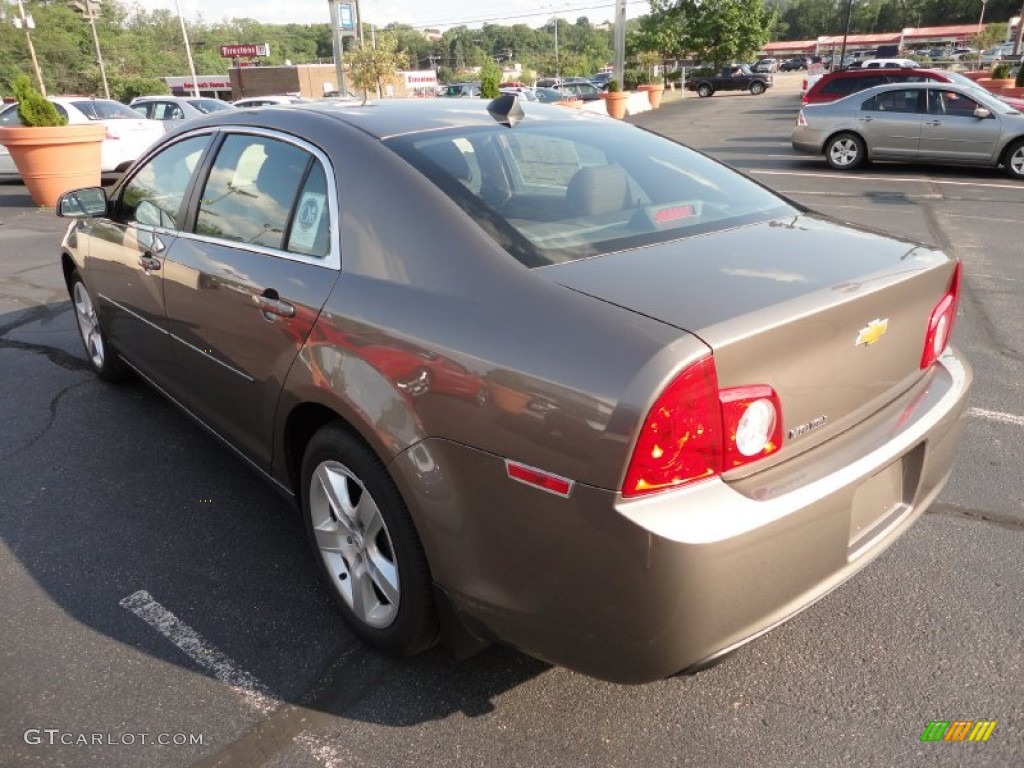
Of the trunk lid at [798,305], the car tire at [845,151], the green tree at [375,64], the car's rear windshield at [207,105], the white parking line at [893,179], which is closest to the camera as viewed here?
the trunk lid at [798,305]

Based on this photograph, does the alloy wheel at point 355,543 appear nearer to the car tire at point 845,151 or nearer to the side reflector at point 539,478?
the side reflector at point 539,478

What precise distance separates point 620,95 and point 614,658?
27.2 m

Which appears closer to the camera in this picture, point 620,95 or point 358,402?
point 358,402

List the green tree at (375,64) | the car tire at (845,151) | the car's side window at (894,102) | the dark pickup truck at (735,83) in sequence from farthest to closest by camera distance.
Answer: the dark pickup truck at (735,83)
the green tree at (375,64)
the car tire at (845,151)
the car's side window at (894,102)

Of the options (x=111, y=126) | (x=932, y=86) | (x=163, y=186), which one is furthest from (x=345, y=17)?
(x=163, y=186)

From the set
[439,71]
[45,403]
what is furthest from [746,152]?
[439,71]

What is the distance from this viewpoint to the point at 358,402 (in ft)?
7.28

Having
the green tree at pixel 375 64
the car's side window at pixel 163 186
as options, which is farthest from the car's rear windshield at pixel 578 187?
the green tree at pixel 375 64

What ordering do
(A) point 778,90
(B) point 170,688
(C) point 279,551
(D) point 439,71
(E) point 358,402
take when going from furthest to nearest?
1. (D) point 439,71
2. (A) point 778,90
3. (C) point 279,551
4. (B) point 170,688
5. (E) point 358,402

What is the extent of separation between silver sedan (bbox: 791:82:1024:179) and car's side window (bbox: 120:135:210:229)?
1282 centimetres

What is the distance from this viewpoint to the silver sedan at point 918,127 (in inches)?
491

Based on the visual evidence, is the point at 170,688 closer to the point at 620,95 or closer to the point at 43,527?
the point at 43,527

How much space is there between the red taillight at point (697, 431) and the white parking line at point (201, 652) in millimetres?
1398

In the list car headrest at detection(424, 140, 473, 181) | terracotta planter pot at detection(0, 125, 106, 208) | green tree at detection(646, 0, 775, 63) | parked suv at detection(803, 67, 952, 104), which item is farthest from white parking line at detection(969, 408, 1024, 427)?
green tree at detection(646, 0, 775, 63)
